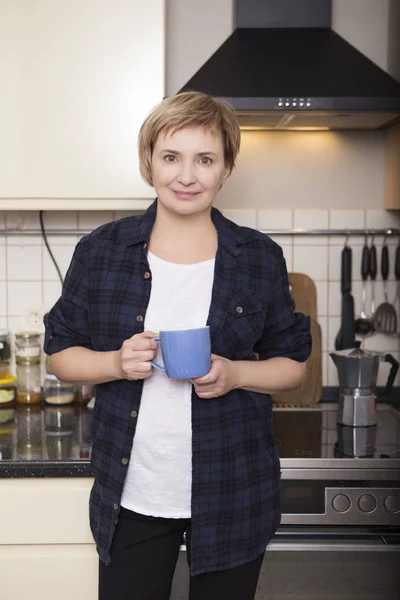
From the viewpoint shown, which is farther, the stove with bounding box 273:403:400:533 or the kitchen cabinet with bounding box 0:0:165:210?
the kitchen cabinet with bounding box 0:0:165:210

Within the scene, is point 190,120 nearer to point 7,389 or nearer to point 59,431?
point 59,431

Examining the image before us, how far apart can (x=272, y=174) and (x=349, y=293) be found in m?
0.45

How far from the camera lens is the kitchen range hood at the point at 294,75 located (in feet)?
5.98

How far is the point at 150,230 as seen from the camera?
1.25m

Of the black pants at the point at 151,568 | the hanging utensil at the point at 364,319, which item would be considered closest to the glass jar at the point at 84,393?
the hanging utensil at the point at 364,319

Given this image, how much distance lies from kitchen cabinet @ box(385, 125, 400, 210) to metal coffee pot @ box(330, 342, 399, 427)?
0.51 m

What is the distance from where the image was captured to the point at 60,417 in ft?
6.78

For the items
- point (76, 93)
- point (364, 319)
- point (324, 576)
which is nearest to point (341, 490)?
point (324, 576)

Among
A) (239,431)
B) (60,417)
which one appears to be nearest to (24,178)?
(60,417)

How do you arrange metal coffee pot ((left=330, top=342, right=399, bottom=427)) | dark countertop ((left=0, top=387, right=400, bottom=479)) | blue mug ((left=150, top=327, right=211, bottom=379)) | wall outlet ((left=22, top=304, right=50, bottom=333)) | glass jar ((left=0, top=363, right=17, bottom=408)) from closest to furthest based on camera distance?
blue mug ((left=150, top=327, right=211, bottom=379)) < dark countertop ((left=0, top=387, right=400, bottom=479)) < metal coffee pot ((left=330, top=342, right=399, bottom=427)) < glass jar ((left=0, top=363, right=17, bottom=408)) < wall outlet ((left=22, top=304, right=50, bottom=333))

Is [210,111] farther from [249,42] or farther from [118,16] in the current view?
[249,42]

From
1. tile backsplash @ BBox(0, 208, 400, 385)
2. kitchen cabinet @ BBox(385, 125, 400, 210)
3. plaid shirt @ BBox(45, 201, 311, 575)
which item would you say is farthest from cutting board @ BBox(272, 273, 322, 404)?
plaid shirt @ BBox(45, 201, 311, 575)

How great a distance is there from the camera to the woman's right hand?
1.12m

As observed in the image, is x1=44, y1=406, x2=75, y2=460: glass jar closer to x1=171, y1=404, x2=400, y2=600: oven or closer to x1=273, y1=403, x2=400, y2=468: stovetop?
x1=171, y1=404, x2=400, y2=600: oven
